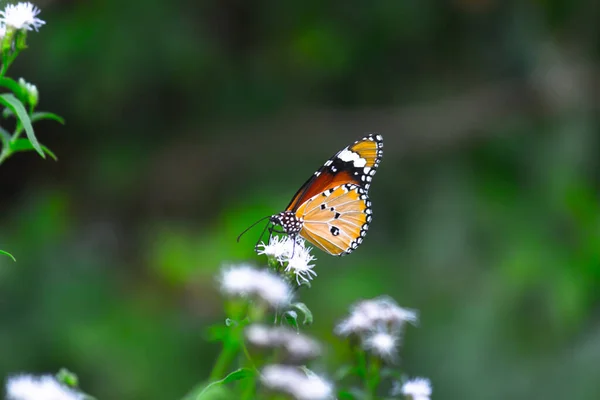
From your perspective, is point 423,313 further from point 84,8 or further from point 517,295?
point 84,8

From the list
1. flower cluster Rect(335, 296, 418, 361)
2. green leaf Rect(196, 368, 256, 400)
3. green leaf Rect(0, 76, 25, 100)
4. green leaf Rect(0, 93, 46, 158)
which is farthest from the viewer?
flower cluster Rect(335, 296, 418, 361)

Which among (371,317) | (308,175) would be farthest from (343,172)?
(308,175)

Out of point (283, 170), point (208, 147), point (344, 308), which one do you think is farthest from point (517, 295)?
point (208, 147)

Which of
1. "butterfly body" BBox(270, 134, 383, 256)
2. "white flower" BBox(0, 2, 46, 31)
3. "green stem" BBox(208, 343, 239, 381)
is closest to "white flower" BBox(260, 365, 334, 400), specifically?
"green stem" BBox(208, 343, 239, 381)

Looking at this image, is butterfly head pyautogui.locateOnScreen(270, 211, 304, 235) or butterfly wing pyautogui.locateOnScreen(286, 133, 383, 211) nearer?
butterfly head pyautogui.locateOnScreen(270, 211, 304, 235)

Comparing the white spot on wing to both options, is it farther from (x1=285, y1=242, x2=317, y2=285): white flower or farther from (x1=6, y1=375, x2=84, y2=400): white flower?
(x1=6, y1=375, x2=84, y2=400): white flower

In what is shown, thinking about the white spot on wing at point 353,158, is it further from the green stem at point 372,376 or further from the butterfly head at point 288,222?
the green stem at point 372,376
